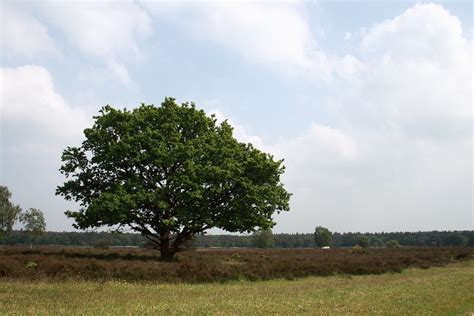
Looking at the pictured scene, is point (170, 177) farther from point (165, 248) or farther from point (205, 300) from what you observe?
point (205, 300)

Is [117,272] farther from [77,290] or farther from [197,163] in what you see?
[197,163]

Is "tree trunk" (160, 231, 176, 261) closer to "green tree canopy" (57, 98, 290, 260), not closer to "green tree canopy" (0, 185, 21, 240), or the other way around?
"green tree canopy" (57, 98, 290, 260)

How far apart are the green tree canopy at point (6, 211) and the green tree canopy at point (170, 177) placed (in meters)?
71.4

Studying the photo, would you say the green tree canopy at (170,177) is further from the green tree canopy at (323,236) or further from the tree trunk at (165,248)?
the green tree canopy at (323,236)

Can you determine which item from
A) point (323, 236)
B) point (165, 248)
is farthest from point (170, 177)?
point (323, 236)

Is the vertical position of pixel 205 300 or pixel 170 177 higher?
pixel 170 177

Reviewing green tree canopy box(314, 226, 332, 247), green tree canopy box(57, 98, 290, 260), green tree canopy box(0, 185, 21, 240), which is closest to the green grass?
green tree canopy box(57, 98, 290, 260)

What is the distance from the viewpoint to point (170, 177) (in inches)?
1325

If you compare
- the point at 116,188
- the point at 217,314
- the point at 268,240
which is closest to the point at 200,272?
the point at 116,188

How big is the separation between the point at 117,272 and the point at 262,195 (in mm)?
14003

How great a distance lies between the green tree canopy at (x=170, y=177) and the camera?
33.4 metres

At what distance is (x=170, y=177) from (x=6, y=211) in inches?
3104

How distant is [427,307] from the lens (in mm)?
18156

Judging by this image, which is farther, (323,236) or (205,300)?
(323,236)
